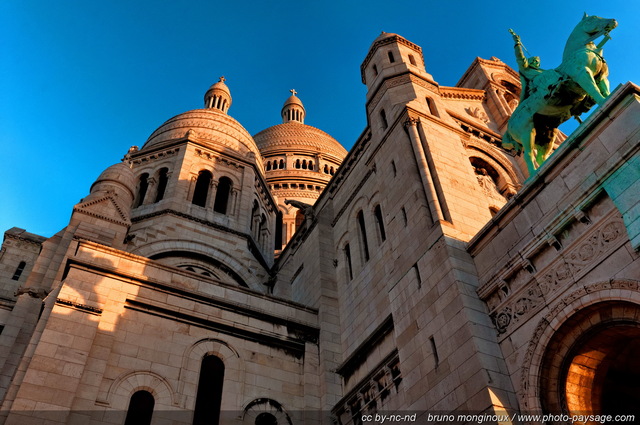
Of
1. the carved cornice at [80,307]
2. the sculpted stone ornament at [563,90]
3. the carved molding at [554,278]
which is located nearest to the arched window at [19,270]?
the carved cornice at [80,307]

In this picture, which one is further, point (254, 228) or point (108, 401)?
point (254, 228)

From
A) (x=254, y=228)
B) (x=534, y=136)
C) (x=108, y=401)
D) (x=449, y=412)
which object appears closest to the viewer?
(x=449, y=412)

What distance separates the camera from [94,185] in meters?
22.9

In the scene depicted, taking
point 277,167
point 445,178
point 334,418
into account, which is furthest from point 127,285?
point 277,167

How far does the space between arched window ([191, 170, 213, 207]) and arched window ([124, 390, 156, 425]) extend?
1427 cm

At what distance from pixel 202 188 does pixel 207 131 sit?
168 inches

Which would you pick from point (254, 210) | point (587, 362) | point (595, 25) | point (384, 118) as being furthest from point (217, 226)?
point (587, 362)

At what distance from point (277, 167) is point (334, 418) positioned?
3249 centimetres

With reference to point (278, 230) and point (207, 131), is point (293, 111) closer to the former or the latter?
point (278, 230)

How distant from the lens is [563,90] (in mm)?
14430

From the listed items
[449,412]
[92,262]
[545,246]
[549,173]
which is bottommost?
[449,412]

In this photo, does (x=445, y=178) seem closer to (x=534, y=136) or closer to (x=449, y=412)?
(x=534, y=136)

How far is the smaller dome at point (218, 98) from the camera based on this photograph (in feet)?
124

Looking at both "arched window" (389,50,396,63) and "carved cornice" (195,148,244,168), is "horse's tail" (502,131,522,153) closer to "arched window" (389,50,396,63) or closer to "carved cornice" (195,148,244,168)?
"arched window" (389,50,396,63)
